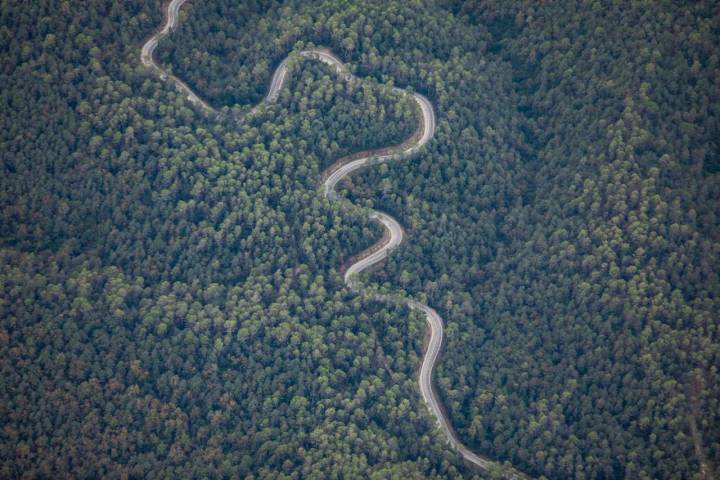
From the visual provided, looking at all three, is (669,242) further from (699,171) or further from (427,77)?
(427,77)

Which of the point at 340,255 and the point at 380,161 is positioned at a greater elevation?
the point at 380,161

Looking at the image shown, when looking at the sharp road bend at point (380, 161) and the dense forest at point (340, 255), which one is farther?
the sharp road bend at point (380, 161)

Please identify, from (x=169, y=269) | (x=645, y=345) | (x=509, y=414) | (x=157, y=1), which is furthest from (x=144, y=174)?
(x=645, y=345)

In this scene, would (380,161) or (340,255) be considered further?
(380,161)

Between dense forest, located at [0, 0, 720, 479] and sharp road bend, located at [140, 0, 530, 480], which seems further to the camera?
sharp road bend, located at [140, 0, 530, 480]
